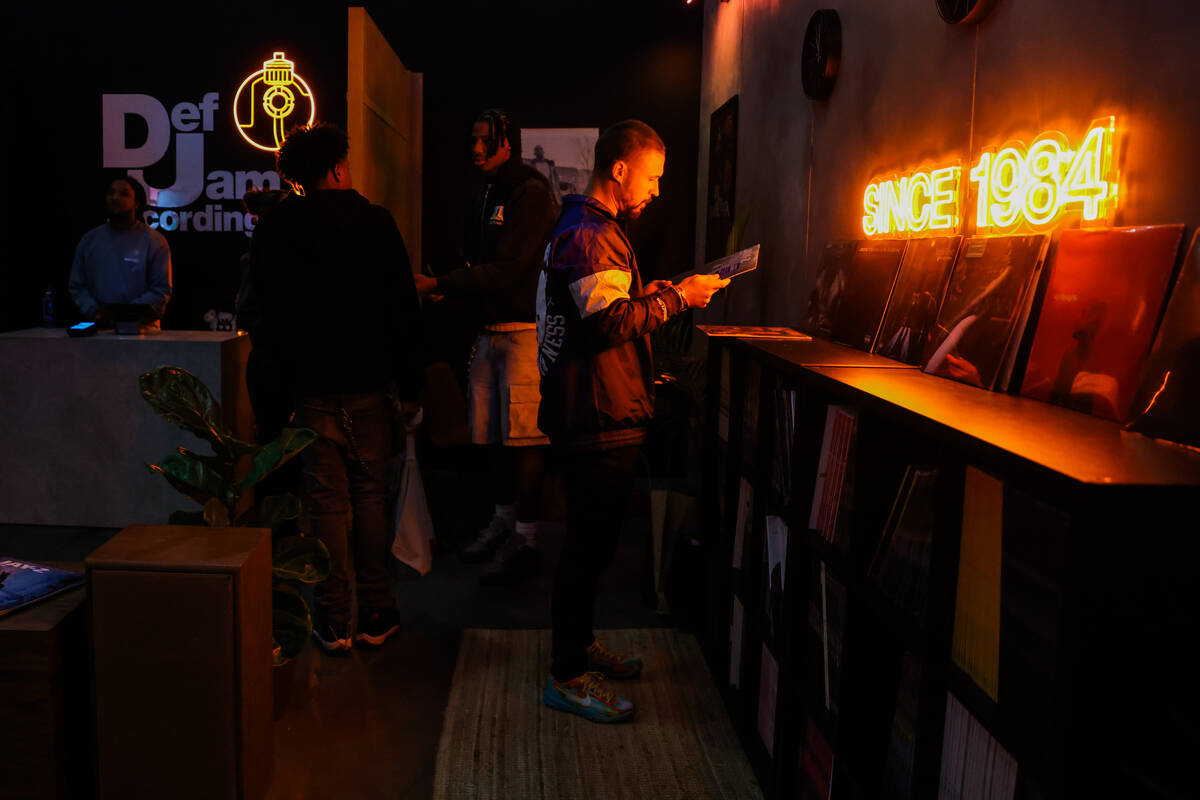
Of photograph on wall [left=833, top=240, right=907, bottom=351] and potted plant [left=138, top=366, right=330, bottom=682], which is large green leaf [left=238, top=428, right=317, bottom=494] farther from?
photograph on wall [left=833, top=240, right=907, bottom=351]

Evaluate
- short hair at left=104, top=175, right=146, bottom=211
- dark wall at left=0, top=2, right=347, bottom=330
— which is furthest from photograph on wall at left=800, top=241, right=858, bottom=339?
short hair at left=104, top=175, right=146, bottom=211

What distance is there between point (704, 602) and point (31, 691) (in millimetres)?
1972

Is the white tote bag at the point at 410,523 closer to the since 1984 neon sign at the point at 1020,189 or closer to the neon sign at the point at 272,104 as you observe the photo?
→ the since 1984 neon sign at the point at 1020,189

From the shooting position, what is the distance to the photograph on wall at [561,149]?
5.30 meters

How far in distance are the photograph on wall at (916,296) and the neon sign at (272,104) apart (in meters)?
4.18

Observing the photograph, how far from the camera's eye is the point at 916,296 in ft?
7.15

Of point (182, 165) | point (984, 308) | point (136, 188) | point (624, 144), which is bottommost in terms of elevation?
point (984, 308)

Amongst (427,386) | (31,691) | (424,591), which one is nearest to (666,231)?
(427,386)

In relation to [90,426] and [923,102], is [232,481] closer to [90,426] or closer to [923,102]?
[923,102]

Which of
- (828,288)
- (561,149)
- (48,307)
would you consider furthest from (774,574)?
(48,307)

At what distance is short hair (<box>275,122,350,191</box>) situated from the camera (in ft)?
9.23

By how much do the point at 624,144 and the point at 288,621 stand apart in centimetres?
144

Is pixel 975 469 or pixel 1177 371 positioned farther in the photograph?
pixel 975 469

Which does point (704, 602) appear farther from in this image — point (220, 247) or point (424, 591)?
point (220, 247)
